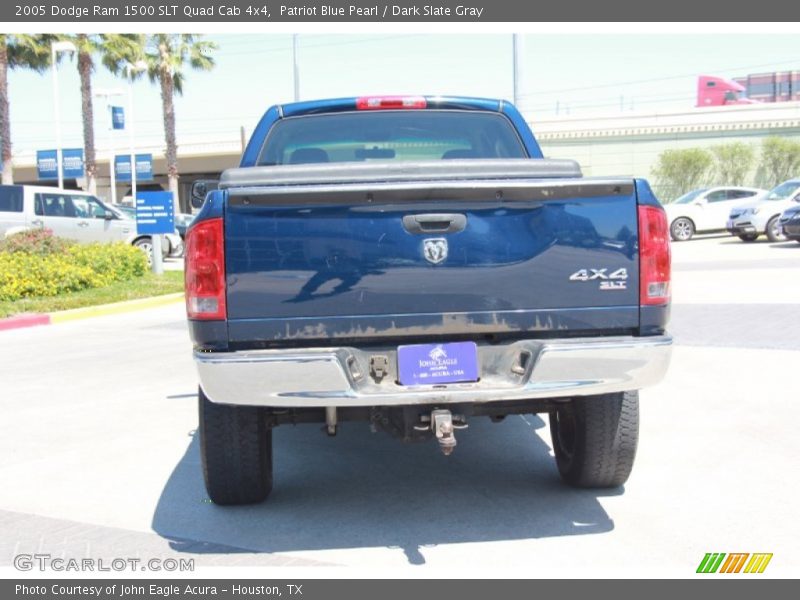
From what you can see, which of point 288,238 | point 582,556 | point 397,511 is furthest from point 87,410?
point 582,556

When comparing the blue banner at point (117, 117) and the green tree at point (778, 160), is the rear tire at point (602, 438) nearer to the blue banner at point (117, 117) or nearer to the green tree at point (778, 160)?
the blue banner at point (117, 117)

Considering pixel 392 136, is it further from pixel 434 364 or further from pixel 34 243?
pixel 34 243

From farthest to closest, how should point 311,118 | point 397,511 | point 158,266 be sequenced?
point 158,266
point 311,118
point 397,511

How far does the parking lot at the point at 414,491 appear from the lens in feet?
14.0

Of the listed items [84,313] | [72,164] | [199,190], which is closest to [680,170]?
[72,164]

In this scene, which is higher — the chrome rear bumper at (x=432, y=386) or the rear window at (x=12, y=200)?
the rear window at (x=12, y=200)

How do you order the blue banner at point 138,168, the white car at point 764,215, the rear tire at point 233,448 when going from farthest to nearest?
the blue banner at point 138,168, the white car at point 764,215, the rear tire at point 233,448

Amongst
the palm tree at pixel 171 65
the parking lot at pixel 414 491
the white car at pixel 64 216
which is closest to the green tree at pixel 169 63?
the palm tree at pixel 171 65

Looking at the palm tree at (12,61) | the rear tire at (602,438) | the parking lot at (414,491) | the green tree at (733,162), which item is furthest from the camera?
Result: the green tree at (733,162)

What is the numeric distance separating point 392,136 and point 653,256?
2439 mm

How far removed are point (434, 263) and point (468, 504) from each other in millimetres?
1463

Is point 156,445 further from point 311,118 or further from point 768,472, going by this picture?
point 768,472

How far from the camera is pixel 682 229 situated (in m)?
28.0
